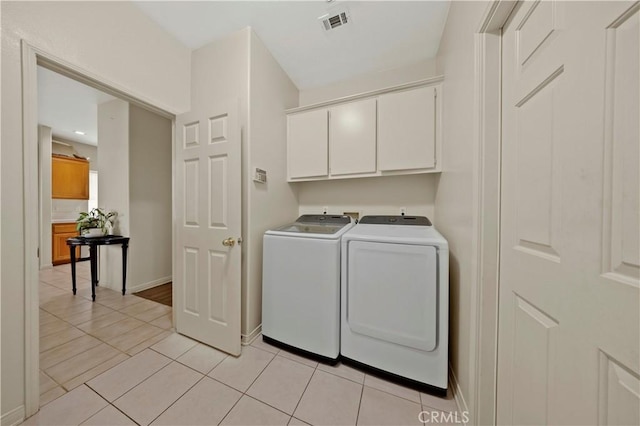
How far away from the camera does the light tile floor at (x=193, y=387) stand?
110cm

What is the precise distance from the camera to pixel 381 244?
4.47ft

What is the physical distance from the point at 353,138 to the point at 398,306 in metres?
1.54

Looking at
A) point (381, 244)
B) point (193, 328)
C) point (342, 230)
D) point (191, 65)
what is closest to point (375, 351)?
point (381, 244)

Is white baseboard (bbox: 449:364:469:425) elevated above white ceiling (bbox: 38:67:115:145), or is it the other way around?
white ceiling (bbox: 38:67:115:145)

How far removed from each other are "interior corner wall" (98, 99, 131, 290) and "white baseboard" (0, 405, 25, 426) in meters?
1.95

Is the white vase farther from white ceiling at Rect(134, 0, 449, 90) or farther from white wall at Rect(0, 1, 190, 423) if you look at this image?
white ceiling at Rect(134, 0, 449, 90)

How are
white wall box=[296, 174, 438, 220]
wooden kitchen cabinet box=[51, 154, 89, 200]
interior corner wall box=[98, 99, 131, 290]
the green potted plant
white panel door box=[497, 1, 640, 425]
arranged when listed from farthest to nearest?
wooden kitchen cabinet box=[51, 154, 89, 200]
interior corner wall box=[98, 99, 131, 290]
the green potted plant
white wall box=[296, 174, 438, 220]
white panel door box=[497, 1, 640, 425]

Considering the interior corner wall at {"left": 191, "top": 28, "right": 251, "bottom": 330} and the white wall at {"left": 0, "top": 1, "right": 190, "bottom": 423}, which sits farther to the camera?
the interior corner wall at {"left": 191, "top": 28, "right": 251, "bottom": 330}

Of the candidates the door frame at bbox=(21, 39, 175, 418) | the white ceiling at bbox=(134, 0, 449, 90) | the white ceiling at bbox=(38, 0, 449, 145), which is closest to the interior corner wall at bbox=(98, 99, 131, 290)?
the white ceiling at bbox=(38, 0, 449, 145)

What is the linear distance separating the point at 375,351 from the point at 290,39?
268 centimetres

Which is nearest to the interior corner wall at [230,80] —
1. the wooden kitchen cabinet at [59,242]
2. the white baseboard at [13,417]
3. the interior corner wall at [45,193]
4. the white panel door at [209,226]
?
the white panel door at [209,226]

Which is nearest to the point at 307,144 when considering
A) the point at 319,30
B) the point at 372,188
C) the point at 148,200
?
the point at 372,188

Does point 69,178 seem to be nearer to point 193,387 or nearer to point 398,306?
point 193,387

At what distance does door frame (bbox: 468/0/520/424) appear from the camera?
0.92m
